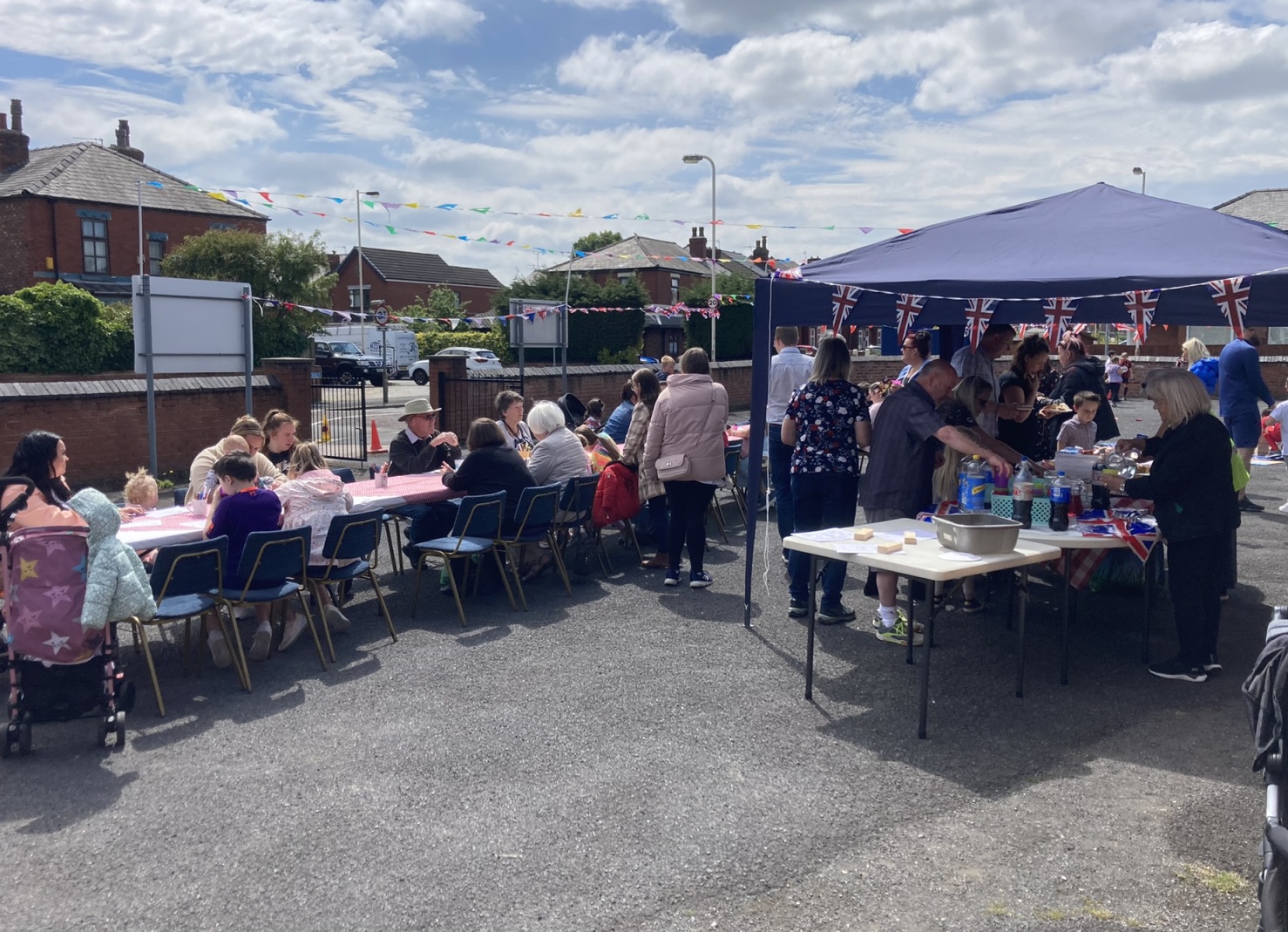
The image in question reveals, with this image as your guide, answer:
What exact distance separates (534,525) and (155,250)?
39779 millimetres

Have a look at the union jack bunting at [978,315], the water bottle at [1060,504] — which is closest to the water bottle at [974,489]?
the water bottle at [1060,504]

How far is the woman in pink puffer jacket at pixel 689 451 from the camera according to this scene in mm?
7438

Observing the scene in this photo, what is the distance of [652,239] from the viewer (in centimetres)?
6444

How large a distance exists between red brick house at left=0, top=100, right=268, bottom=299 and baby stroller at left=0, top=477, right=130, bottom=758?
34.9 m

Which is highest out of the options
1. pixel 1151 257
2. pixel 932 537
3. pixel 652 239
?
pixel 652 239

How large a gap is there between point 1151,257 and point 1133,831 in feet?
10.7

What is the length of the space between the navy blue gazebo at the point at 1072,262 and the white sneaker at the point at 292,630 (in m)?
2.83

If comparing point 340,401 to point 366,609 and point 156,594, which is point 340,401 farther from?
point 156,594

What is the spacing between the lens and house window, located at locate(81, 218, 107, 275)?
39.0 metres

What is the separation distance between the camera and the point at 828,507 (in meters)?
6.58

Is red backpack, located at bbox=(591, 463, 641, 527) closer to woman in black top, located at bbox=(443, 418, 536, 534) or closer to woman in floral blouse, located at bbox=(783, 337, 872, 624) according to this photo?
woman in black top, located at bbox=(443, 418, 536, 534)

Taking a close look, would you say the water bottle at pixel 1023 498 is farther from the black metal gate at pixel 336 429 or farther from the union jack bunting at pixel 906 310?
the black metal gate at pixel 336 429

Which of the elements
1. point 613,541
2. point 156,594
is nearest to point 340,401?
point 613,541

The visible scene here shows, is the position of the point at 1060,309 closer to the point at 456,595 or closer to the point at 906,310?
the point at 906,310
